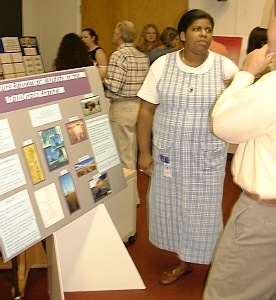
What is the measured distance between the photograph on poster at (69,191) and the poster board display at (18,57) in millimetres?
3489

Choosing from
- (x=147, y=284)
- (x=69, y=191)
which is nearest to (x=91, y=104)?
(x=69, y=191)

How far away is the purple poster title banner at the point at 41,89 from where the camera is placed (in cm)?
186

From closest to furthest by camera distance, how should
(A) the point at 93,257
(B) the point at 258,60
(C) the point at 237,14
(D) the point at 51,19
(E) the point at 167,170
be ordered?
1. (B) the point at 258,60
2. (A) the point at 93,257
3. (E) the point at 167,170
4. (C) the point at 237,14
5. (D) the point at 51,19

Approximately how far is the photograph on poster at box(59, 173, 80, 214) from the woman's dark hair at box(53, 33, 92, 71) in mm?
1413

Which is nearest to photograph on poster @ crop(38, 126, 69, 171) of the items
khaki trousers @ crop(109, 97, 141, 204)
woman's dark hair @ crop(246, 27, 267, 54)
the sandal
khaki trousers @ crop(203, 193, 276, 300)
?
khaki trousers @ crop(203, 193, 276, 300)

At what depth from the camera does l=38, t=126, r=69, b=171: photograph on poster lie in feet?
6.55

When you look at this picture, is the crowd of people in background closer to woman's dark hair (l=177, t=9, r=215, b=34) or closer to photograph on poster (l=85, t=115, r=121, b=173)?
woman's dark hair (l=177, t=9, r=215, b=34)

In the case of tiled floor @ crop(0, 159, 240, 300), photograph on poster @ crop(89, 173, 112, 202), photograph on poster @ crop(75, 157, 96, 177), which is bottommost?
tiled floor @ crop(0, 159, 240, 300)

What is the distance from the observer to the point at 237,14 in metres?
5.23

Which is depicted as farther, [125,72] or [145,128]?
[125,72]

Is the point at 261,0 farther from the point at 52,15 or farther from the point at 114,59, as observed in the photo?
the point at 52,15

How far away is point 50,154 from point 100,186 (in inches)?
14.3

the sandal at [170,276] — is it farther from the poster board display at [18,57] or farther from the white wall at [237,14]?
the poster board display at [18,57]

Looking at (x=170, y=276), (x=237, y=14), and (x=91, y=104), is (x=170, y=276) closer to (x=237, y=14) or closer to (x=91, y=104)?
(x=91, y=104)
